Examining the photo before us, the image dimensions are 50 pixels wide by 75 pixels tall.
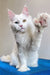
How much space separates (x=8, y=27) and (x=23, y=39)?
719 mm

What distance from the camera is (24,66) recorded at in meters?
0.87

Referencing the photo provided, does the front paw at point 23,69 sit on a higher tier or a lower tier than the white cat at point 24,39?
lower

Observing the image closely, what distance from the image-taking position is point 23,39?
0.86m

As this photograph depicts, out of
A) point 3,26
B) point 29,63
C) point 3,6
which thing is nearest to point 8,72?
point 29,63

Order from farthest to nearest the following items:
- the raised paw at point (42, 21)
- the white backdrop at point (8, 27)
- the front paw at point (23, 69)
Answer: the white backdrop at point (8, 27) → the front paw at point (23, 69) → the raised paw at point (42, 21)

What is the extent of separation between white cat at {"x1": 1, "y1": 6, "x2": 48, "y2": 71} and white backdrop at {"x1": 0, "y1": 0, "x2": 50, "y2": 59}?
0.36 m

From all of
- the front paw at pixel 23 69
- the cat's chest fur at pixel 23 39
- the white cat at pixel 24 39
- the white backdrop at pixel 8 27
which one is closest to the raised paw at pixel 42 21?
the white cat at pixel 24 39

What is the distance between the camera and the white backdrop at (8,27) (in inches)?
49.6

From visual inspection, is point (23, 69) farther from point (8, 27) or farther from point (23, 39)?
point (8, 27)

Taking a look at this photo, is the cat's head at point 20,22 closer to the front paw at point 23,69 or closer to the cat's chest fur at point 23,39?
the cat's chest fur at point 23,39

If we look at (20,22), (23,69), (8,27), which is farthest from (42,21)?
(8,27)

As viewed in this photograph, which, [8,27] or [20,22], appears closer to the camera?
[20,22]

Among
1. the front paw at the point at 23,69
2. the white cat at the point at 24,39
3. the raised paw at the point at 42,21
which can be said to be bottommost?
the front paw at the point at 23,69

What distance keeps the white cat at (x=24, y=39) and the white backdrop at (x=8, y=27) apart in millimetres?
356
